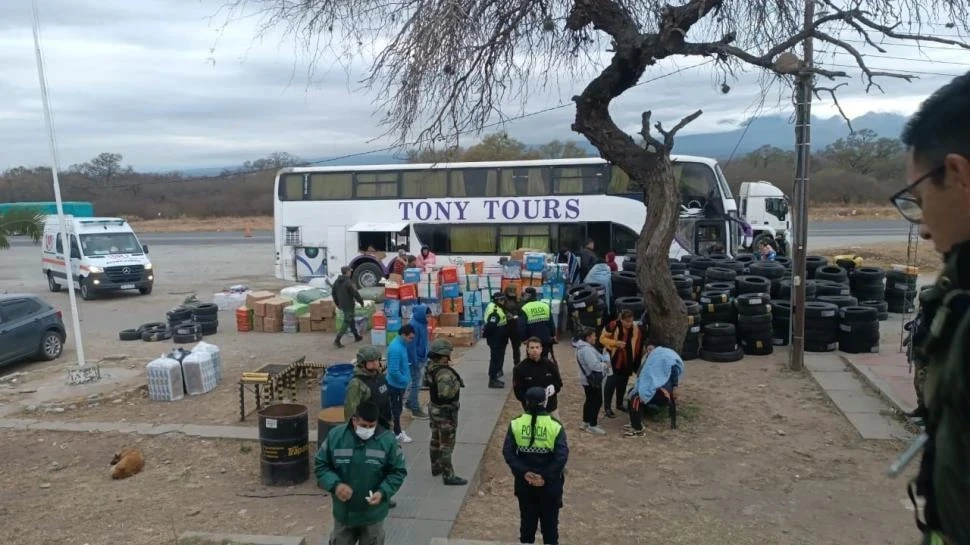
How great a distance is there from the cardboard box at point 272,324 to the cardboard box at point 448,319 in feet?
14.1

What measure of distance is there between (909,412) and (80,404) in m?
12.0

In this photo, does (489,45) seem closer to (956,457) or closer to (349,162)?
(956,457)

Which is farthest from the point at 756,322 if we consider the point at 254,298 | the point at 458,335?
the point at 254,298

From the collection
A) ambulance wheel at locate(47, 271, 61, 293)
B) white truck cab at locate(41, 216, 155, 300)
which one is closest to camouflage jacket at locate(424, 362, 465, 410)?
white truck cab at locate(41, 216, 155, 300)

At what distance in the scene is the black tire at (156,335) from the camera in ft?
53.1

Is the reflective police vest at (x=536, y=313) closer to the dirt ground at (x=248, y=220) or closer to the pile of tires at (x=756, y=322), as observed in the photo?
the pile of tires at (x=756, y=322)

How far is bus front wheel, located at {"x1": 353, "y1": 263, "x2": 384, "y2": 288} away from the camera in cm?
2227

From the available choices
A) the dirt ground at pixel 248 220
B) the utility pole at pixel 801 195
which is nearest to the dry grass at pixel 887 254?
the utility pole at pixel 801 195

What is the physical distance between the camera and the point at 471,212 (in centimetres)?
2147

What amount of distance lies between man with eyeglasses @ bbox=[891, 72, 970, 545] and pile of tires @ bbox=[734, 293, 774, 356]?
11.6 m

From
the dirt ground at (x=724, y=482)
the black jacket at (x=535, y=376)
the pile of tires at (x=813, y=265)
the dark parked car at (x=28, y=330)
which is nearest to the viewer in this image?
the dirt ground at (x=724, y=482)

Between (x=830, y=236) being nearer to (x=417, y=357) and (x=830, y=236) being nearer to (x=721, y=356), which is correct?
(x=721, y=356)

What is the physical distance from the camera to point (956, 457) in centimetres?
120

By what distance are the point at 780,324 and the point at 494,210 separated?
10.0 meters
